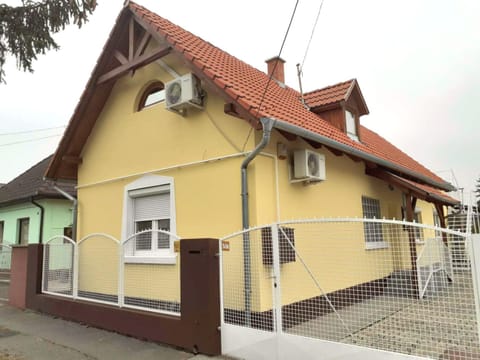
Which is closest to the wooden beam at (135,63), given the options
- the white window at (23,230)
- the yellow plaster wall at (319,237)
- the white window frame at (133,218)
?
the white window frame at (133,218)

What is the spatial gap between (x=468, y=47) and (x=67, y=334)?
30.1 feet

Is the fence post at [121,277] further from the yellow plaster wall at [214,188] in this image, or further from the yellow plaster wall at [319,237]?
the yellow plaster wall at [319,237]

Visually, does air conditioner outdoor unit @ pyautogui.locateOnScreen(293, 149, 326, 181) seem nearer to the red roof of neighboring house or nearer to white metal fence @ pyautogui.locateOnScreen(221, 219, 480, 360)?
the red roof of neighboring house

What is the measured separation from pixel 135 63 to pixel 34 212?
9.33 meters

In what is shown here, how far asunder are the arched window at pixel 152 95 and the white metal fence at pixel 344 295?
4102 millimetres

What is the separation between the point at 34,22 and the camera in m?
5.70

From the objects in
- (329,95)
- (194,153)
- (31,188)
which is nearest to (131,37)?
(194,153)

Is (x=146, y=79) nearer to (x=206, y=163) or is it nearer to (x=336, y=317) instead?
(x=206, y=163)

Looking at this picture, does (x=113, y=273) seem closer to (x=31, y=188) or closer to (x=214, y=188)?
(x=214, y=188)

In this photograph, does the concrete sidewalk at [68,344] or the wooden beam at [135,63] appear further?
the wooden beam at [135,63]

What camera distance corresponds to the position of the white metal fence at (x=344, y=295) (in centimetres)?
380

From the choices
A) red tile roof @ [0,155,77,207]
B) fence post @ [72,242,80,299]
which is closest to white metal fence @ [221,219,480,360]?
fence post @ [72,242,80,299]

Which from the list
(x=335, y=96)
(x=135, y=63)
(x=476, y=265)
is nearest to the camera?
(x=476, y=265)

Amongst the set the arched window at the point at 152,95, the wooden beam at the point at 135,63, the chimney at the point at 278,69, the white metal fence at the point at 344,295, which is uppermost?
the chimney at the point at 278,69
